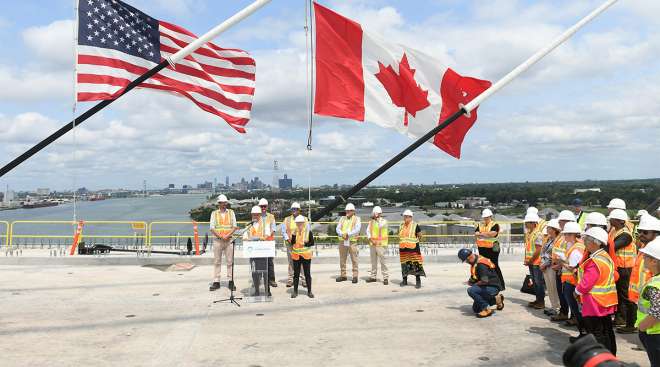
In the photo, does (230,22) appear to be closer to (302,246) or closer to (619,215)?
(302,246)

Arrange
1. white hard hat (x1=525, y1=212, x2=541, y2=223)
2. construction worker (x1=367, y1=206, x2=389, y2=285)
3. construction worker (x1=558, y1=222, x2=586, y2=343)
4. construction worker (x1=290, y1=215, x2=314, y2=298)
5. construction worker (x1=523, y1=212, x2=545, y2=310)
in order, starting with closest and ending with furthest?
construction worker (x1=558, y1=222, x2=586, y2=343) → construction worker (x1=523, y1=212, x2=545, y2=310) → white hard hat (x1=525, y1=212, x2=541, y2=223) → construction worker (x1=290, y1=215, x2=314, y2=298) → construction worker (x1=367, y1=206, x2=389, y2=285)

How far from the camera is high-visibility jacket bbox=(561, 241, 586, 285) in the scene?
21.4 ft

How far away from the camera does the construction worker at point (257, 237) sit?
30.6 feet

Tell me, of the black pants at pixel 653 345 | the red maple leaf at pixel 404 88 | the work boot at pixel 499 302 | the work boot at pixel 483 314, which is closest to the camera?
the black pants at pixel 653 345

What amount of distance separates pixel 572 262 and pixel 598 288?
1103mm

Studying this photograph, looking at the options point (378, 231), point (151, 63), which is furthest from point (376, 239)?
point (151, 63)

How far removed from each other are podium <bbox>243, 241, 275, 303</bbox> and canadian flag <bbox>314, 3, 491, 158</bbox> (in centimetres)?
310

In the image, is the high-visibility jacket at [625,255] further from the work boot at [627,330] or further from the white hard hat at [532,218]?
the white hard hat at [532,218]

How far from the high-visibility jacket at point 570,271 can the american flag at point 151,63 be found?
19.0 feet

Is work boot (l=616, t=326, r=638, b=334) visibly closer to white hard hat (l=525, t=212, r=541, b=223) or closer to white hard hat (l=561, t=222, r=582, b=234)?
white hard hat (l=561, t=222, r=582, b=234)

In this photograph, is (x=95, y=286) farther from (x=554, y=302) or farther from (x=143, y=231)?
(x=554, y=302)

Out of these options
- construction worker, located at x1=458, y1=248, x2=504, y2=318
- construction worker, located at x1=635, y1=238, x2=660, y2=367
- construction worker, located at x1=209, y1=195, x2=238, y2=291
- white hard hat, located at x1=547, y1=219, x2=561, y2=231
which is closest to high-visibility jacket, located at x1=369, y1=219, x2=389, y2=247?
construction worker, located at x1=458, y1=248, x2=504, y2=318

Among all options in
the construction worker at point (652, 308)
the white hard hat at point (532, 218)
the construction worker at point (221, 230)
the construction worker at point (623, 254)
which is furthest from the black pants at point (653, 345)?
the construction worker at point (221, 230)

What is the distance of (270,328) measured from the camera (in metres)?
7.23
